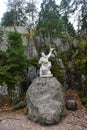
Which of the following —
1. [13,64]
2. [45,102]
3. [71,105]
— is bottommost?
→ [71,105]

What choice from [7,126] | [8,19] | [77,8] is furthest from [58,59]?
[8,19]

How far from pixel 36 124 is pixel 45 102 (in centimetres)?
75

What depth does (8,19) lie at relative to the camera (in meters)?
18.1

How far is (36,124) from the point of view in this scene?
22.7 ft

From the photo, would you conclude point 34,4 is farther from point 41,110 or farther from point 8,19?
point 41,110

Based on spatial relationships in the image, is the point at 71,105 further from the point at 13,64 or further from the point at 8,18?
the point at 8,18

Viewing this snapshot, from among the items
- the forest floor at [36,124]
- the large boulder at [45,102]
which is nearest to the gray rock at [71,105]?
the forest floor at [36,124]

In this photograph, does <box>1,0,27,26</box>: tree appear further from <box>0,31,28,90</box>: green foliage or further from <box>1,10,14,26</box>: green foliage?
<box>0,31,28,90</box>: green foliage

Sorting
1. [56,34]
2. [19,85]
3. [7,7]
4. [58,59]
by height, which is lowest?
[19,85]

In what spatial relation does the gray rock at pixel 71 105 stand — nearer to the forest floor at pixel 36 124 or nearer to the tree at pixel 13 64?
the forest floor at pixel 36 124

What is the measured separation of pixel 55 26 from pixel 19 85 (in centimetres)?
420

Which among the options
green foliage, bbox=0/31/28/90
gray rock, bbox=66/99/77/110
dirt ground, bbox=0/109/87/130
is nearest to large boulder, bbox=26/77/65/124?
dirt ground, bbox=0/109/87/130

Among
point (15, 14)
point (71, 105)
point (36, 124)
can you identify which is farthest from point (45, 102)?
point (15, 14)

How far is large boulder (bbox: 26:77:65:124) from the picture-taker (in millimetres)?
6834
